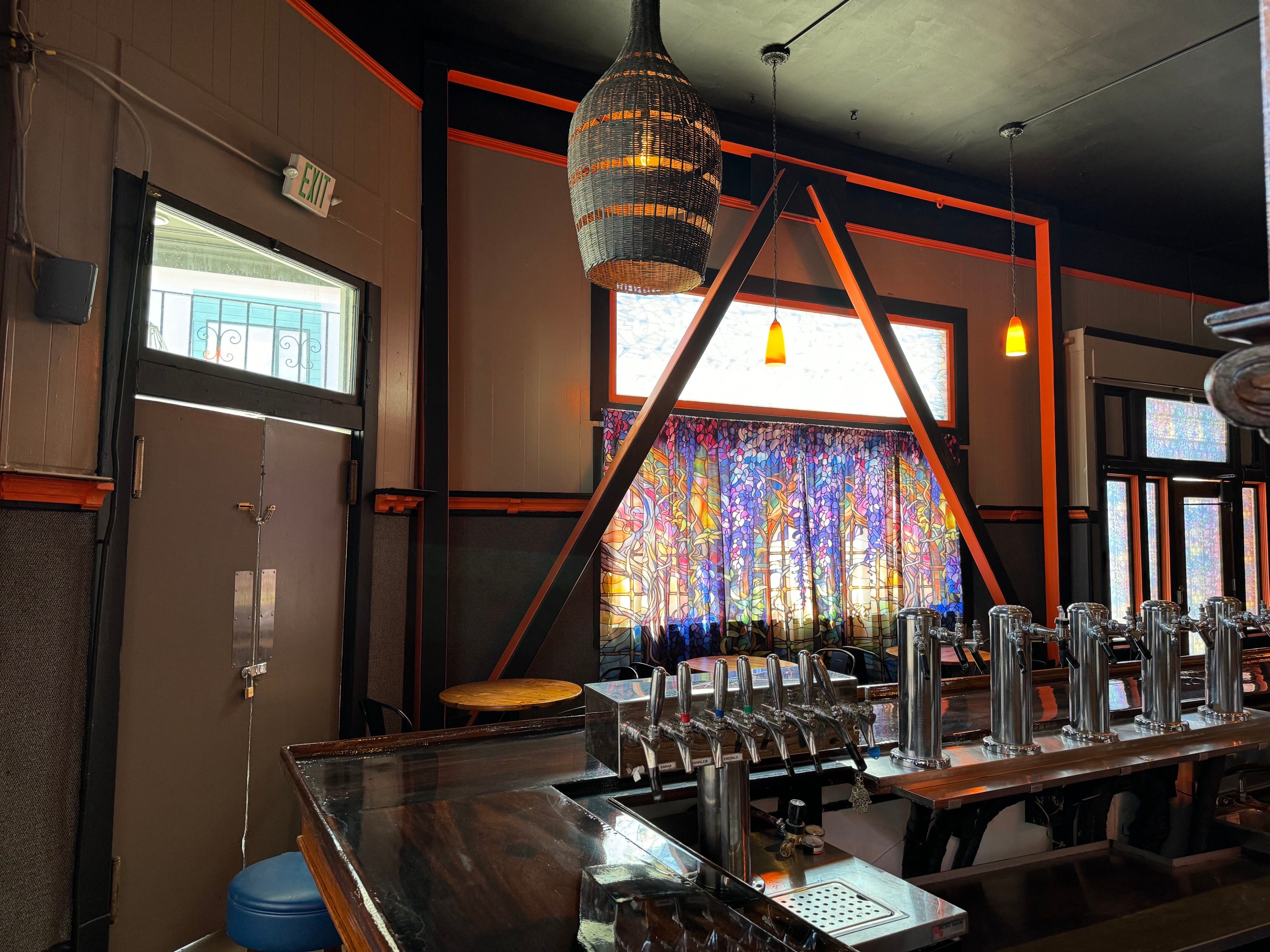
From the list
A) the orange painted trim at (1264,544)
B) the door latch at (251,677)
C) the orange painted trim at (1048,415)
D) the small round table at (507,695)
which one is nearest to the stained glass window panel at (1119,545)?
the orange painted trim at (1048,415)

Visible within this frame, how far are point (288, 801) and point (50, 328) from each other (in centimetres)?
194

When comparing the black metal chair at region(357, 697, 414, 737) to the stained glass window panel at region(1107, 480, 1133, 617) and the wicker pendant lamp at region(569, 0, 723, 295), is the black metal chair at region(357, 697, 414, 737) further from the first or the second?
the stained glass window panel at region(1107, 480, 1133, 617)

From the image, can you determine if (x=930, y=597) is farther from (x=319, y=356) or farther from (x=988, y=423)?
(x=319, y=356)

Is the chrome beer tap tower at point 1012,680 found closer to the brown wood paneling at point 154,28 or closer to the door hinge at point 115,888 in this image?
the door hinge at point 115,888

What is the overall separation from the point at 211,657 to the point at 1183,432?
7.44m

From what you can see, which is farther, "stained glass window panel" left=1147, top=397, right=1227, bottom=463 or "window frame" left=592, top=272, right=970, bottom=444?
"stained glass window panel" left=1147, top=397, right=1227, bottom=463

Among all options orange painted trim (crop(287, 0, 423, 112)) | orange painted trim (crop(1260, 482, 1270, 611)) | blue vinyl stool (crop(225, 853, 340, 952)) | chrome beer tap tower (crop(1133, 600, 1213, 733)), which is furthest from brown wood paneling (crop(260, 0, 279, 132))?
orange painted trim (crop(1260, 482, 1270, 611))

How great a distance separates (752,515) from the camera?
5.28 meters

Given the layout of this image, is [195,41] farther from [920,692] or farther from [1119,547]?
[1119,547]

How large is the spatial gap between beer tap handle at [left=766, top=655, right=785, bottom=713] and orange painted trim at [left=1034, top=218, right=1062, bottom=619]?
542 cm

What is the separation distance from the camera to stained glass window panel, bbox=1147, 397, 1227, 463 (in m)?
6.82

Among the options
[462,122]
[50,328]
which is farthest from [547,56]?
[50,328]

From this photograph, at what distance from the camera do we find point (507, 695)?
12.2 feet

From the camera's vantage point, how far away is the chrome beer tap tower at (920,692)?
1589 mm
